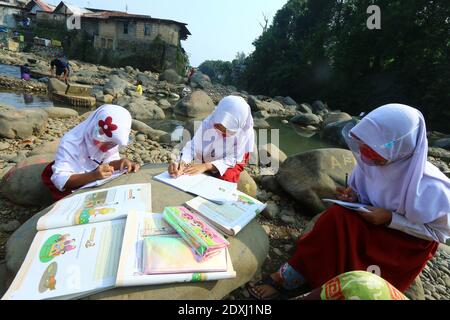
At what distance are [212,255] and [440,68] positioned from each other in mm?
19606

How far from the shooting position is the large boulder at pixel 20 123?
4676 mm

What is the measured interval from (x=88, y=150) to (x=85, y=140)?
0.34 ft

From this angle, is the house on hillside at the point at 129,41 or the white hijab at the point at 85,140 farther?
the house on hillside at the point at 129,41

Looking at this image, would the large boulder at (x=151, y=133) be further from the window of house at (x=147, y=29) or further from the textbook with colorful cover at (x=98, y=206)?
the window of house at (x=147, y=29)

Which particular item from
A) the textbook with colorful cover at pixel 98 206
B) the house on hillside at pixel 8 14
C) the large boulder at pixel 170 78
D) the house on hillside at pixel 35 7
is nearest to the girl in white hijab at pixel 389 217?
the textbook with colorful cover at pixel 98 206

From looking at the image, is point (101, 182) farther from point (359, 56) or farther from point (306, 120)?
point (359, 56)

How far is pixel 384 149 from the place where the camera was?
6.17ft

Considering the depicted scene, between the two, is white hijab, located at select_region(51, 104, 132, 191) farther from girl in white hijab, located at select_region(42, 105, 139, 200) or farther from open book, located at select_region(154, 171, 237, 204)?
open book, located at select_region(154, 171, 237, 204)

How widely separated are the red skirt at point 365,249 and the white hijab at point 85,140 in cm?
177

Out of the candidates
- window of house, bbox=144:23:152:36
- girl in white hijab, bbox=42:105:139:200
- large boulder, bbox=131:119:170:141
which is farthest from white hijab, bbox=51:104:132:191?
window of house, bbox=144:23:152:36

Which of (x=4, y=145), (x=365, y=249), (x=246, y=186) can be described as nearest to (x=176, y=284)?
(x=365, y=249)
